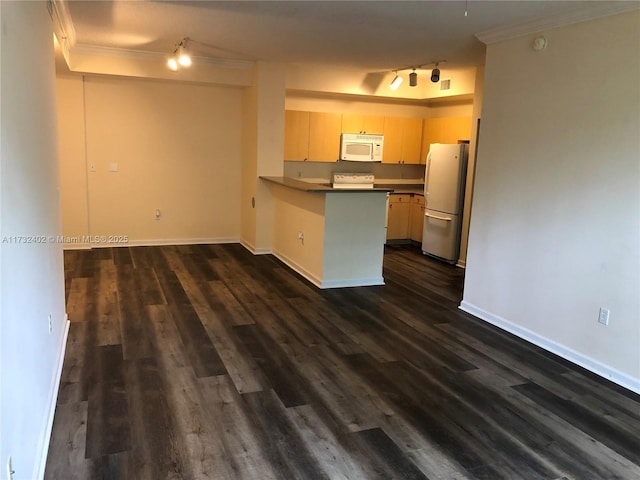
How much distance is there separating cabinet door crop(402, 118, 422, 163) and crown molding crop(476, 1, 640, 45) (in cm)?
363

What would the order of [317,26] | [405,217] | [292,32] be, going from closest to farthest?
1. [317,26]
2. [292,32]
3. [405,217]

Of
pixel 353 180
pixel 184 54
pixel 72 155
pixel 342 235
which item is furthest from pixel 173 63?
pixel 353 180

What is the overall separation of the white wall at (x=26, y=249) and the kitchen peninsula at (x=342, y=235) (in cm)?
266

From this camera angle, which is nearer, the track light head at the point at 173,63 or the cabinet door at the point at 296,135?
the track light head at the point at 173,63

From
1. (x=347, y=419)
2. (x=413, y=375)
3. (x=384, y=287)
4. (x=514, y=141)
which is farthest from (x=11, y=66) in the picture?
(x=384, y=287)

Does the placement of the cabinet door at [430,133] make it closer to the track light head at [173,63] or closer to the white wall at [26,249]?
the track light head at [173,63]

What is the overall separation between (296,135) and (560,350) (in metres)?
4.79

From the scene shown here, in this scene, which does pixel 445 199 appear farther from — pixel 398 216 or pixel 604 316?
pixel 604 316

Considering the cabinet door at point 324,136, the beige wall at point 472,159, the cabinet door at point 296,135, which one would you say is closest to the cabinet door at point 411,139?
the cabinet door at point 324,136

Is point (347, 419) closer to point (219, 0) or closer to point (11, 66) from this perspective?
point (11, 66)

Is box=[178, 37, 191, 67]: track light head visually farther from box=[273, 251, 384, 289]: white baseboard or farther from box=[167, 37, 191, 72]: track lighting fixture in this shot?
box=[273, 251, 384, 289]: white baseboard

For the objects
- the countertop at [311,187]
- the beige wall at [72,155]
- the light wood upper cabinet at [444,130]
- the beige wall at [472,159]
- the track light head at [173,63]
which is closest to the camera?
the countertop at [311,187]

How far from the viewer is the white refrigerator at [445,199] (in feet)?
21.0

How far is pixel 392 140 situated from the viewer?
313 inches
